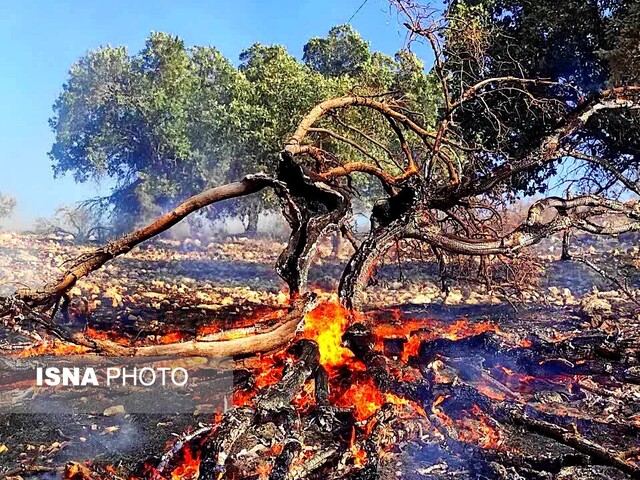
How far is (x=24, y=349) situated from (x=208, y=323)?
249 centimetres

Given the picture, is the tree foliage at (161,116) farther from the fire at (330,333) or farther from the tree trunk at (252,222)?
the fire at (330,333)

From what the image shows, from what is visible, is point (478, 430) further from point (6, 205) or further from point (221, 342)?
point (6, 205)

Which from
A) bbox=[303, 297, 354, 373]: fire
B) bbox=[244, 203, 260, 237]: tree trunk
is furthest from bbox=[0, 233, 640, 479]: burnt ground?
bbox=[244, 203, 260, 237]: tree trunk

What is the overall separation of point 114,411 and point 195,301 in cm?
544

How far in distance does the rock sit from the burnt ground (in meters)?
0.06

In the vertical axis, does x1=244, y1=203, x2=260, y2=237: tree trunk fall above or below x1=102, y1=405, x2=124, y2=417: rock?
above

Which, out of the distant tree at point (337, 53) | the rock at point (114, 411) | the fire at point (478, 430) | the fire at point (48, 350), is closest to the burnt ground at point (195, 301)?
the rock at point (114, 411)

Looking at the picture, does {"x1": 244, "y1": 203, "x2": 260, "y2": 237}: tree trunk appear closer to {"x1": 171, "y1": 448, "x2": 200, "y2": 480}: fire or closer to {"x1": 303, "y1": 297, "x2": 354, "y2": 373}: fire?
{"x1": 303, "y1": 297, "x2": 354, "y2": 373}: fire

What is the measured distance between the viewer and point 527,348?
6.46 metres

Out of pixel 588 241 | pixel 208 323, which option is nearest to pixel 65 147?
pixel 208 323

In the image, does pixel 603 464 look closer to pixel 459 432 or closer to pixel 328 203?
pixel 459 432

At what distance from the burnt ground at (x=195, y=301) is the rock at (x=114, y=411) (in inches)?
2.3

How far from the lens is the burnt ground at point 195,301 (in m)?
4.38

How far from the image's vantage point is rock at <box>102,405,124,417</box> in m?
4.88
